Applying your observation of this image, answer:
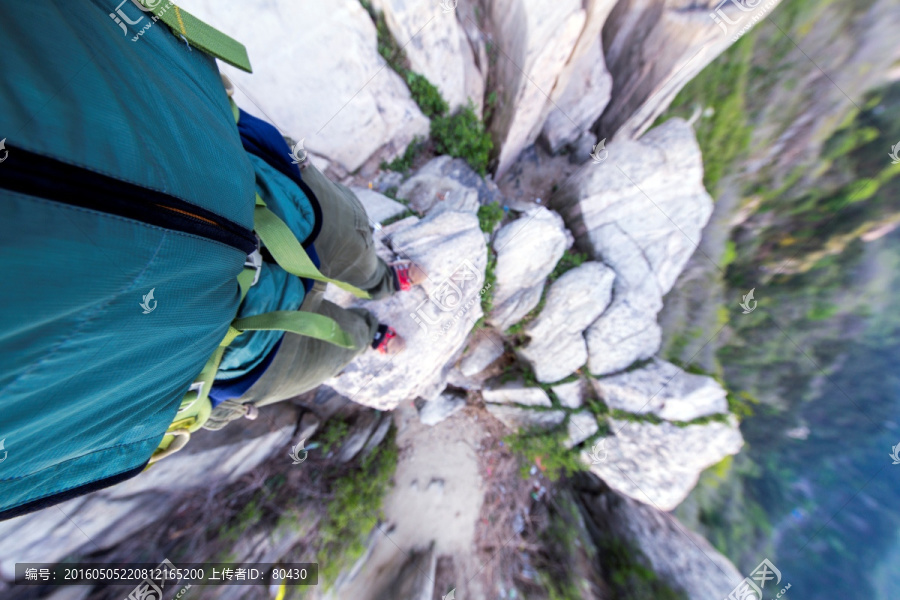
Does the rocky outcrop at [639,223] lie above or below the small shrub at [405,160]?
below

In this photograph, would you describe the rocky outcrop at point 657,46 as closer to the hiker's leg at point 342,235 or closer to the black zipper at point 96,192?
the hiker's leg at point 342,235

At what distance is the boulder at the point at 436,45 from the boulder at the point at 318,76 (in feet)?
1.11

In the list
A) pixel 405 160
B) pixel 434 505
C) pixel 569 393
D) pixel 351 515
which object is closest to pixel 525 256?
pixel 405 160

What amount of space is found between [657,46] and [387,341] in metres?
6.97

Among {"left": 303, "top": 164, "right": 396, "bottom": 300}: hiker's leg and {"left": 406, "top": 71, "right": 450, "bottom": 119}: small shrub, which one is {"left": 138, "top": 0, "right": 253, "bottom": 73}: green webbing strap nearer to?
{"left": 303, "top": 164, "right": 396, "bottom": 300}: hiker's leg

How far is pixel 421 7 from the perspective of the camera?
3732 mm

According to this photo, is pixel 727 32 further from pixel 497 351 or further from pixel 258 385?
pixel 258 385

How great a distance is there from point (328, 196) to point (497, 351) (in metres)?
4.57

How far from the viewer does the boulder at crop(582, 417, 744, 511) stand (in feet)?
16.1

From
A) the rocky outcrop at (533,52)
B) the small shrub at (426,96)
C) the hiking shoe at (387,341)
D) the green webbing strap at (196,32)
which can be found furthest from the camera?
the small shrub at (426,96)

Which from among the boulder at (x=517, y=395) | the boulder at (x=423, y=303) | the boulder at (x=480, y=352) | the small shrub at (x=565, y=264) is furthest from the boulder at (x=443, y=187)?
the boulder at (x=517, y=395)

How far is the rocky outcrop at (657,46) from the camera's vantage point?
177 inches

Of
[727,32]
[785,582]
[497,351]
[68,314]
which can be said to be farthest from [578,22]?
[785,582]

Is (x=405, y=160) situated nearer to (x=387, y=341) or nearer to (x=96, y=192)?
(x=387, y=341)
